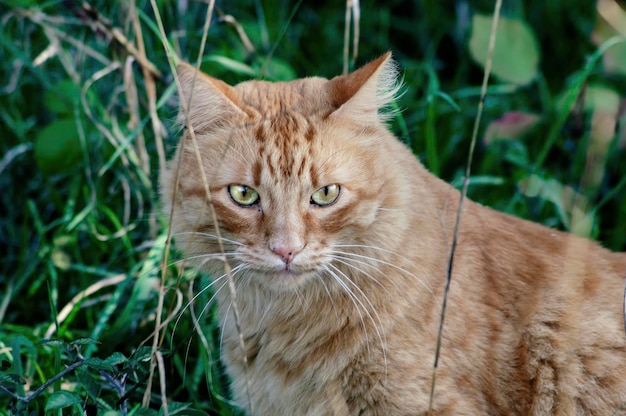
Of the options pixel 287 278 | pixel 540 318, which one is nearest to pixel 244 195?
pixel 287 278

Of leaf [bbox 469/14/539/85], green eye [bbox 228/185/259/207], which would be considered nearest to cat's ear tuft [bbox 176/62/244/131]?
green eye [bbox 228/185/259/207]

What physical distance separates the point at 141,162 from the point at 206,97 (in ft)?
3.61

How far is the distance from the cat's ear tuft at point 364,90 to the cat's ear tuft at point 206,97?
0.28m

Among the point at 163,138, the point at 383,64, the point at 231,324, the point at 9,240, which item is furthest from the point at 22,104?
the point at 383,64

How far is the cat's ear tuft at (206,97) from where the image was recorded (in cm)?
220

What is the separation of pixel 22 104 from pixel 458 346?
271cm

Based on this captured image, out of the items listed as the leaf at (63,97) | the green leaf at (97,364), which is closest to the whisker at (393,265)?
the green leaf at (97,364)

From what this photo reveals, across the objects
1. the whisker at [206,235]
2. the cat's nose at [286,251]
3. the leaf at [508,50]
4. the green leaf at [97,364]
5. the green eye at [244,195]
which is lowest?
the green leaf at [97,364]

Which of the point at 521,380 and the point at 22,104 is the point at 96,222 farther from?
the point at 521,380

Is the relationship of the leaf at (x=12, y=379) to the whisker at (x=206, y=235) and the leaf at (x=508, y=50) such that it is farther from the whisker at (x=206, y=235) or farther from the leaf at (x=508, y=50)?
the leaf at (x=508, y=50)

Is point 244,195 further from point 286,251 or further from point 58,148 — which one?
point 58,148

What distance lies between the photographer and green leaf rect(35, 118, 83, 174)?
3111mm

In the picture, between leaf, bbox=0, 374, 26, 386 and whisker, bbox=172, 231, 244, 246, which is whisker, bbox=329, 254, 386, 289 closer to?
whisker, bbox=172, 231, 244, 246

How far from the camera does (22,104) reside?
4000 millimetres
